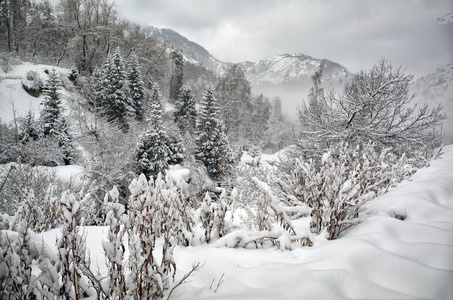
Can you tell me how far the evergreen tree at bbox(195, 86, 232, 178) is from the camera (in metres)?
22.8

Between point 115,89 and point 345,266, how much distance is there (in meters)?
27.6

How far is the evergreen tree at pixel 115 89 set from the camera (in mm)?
23541

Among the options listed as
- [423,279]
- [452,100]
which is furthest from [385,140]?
[423,279]

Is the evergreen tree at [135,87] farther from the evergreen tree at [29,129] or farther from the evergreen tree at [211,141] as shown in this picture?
the evergreen tree at [29,129]

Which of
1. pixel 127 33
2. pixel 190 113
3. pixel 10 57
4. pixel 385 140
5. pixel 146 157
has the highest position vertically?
pixel 127 33

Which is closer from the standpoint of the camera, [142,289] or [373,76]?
[142,289]

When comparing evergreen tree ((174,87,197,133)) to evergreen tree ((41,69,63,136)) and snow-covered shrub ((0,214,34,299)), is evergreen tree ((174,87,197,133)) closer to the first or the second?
evergreen tree ((41,69,63,136))

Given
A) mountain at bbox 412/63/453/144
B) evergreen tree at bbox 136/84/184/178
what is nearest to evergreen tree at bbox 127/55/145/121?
evergreen tree at bbox 136/84/184/178

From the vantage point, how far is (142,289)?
3.96 ft

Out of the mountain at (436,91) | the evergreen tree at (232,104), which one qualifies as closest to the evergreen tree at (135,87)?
the evergreen tree at (232,104)

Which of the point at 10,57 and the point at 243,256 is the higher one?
the point at 10,57

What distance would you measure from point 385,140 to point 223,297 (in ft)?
29.7

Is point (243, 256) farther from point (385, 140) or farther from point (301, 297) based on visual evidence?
point (385, 140)

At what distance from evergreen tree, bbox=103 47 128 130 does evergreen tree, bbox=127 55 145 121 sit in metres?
2.67
